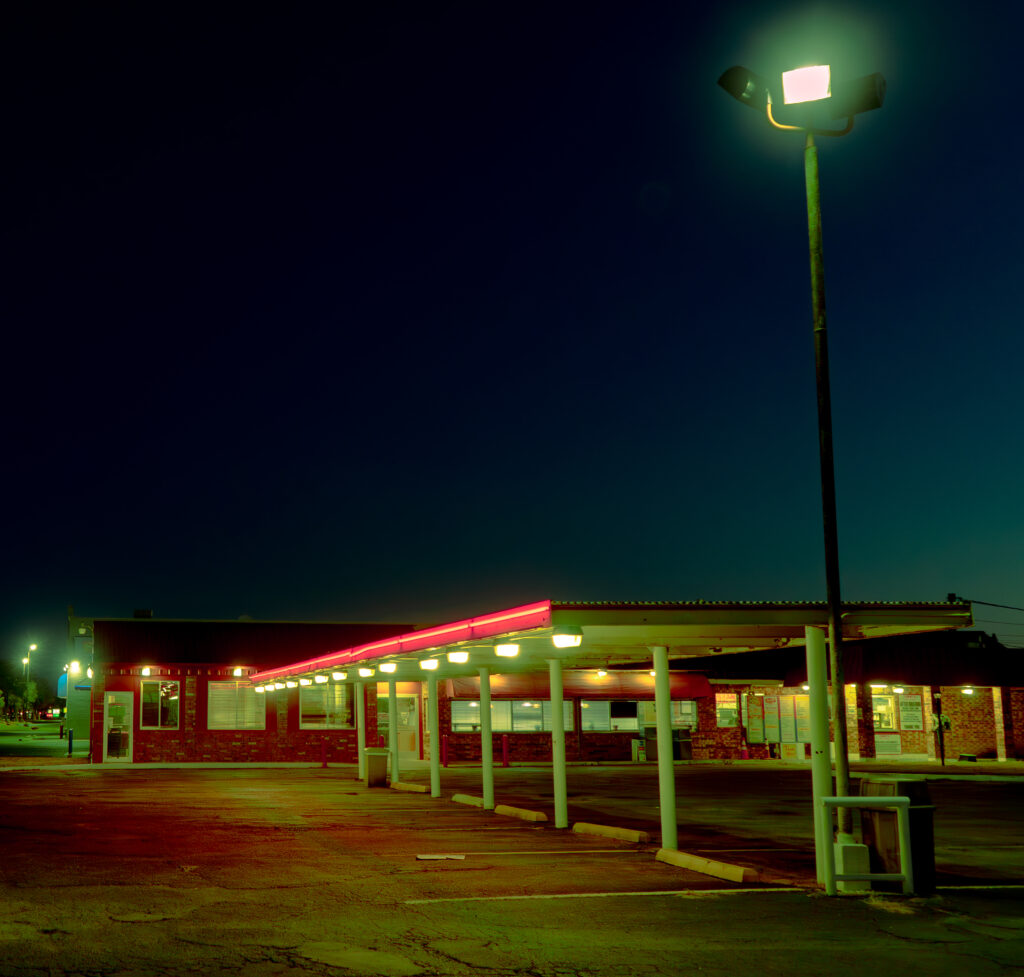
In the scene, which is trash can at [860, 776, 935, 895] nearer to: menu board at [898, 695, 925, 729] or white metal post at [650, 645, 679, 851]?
white metal post at [650, 645, 679, 851]

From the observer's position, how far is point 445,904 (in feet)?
34.2

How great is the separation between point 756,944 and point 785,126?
836 centimetres

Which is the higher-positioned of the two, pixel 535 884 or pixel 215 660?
pixel 215 660

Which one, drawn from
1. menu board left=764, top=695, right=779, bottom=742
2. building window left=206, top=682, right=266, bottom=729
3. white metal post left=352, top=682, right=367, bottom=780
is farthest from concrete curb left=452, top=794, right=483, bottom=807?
menu board left=764, top=695, right=779, bottom=742

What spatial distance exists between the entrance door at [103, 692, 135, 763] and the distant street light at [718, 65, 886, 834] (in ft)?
106

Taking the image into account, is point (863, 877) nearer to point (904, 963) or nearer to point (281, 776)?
point (904, 963)

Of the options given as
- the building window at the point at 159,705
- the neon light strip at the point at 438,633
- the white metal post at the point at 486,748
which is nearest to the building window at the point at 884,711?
the neon light strip at the point at 438,633

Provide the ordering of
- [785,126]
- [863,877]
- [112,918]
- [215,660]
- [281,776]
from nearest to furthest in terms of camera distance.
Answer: [112,918] < [863,877] < [785,126] < [281,776] < [215,660]

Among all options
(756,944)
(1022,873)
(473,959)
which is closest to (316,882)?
(473,959)

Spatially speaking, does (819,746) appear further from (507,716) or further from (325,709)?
(325,709)

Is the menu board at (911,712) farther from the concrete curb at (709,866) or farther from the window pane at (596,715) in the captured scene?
the concrete curb at (709,866)

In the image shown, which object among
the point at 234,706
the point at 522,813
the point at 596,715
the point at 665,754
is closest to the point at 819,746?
the point at 665,754

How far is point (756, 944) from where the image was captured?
8.75 m

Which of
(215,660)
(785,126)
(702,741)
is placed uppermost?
(785,126)
